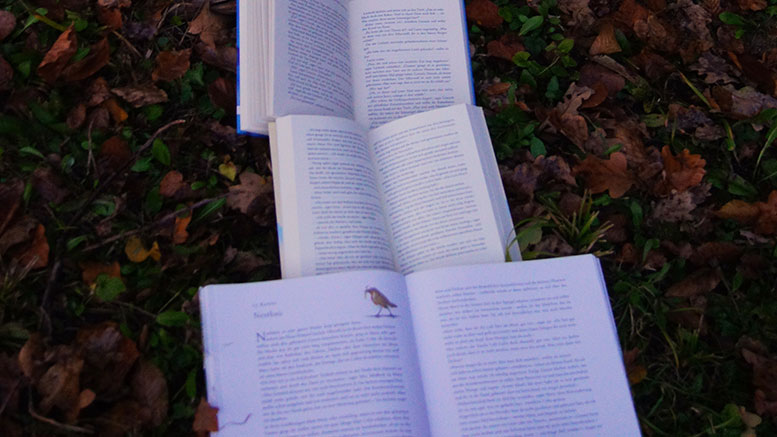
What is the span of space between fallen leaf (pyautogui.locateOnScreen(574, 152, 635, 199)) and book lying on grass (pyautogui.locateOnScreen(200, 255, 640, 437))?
29cm

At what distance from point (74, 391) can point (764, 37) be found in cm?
175

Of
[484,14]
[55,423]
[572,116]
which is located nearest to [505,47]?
[484,14]

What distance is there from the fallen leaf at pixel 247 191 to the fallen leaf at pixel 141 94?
26 cm

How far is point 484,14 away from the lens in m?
1.58

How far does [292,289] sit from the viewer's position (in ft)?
3.75

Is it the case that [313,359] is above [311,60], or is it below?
below

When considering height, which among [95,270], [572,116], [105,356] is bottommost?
[105,356]

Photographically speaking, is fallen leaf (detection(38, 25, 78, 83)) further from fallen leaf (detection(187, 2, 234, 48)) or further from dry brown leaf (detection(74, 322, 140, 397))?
dry brown leaf (detection(74, 322, 140, 397))

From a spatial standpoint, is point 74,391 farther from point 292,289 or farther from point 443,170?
point 443,170

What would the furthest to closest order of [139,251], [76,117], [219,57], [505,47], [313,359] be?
[505,47] → [219,57] → [76,117] → [139,251] → [313,359]

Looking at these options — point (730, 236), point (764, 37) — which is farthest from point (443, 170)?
point (764, 37)

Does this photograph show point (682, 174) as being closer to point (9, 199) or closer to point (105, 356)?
point (105, 356)

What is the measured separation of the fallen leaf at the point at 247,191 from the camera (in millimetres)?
1282

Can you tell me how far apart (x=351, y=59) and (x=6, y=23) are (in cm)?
74
